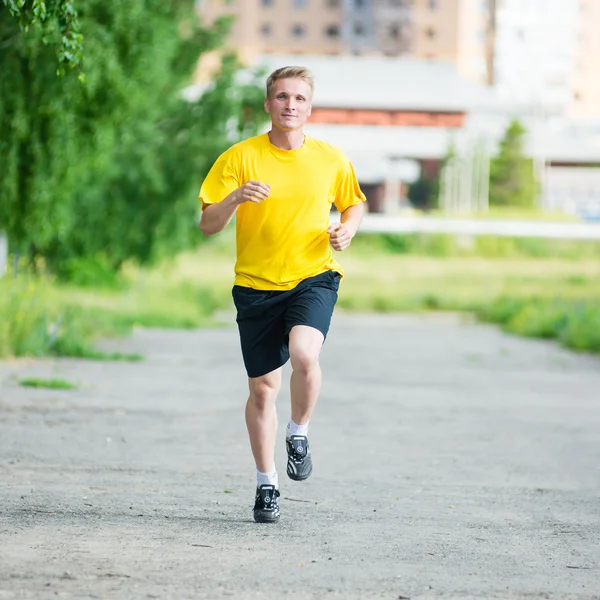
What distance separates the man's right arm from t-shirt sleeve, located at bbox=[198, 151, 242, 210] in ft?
0.15

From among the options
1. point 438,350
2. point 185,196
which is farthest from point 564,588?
point 185,196

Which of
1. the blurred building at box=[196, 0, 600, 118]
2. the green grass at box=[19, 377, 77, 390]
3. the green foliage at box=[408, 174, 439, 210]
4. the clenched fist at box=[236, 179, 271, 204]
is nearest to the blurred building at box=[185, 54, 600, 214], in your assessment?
the green foliage at box=[408, 174, 439, 210]

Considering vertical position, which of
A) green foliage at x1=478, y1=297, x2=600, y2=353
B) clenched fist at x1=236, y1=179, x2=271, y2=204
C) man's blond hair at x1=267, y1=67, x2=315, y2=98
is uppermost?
man's blond hair at x1=267, y1=67, x2=315, y2=98

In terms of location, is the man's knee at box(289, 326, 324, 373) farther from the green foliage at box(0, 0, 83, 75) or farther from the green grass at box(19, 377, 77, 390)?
the green grass at box(19, 377, 77, 390)

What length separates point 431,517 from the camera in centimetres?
738

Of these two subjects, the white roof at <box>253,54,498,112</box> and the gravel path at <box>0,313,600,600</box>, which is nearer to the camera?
the gravel path at <box>0,313,600,600</box>

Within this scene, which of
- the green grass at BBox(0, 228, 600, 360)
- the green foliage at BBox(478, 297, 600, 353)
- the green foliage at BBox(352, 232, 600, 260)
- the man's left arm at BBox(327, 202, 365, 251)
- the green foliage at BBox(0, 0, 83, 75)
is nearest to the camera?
the man's left arm at BBox(327, 202, 365, 251)

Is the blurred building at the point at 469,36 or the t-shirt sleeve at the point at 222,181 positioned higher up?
the blurred building at the point at 469,36

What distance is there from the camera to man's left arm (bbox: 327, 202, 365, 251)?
6883mm

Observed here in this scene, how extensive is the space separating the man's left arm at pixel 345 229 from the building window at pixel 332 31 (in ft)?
445

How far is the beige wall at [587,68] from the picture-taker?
14938 centimetres

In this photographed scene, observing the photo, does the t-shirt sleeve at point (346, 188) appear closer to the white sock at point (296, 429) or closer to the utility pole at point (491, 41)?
the white sock at point (296, 429)

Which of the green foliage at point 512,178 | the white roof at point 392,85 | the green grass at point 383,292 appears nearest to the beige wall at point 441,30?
the white roof at point 392,85

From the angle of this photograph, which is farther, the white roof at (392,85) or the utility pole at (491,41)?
the utility pole at (491,41)
